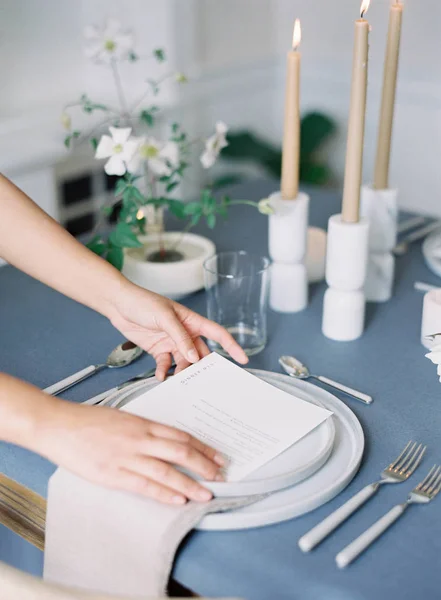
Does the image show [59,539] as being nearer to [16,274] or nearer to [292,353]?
[292,353]

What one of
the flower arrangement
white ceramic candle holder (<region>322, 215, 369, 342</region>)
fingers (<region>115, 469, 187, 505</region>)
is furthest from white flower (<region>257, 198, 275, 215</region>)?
fingers (<region>115, 469, 187, 505</region>)

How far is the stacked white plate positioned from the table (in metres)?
0.01

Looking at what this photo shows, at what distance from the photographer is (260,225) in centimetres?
173

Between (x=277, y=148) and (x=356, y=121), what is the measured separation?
2143mm

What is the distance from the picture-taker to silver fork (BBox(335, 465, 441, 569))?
775mm

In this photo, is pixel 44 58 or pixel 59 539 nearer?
pixel 59 539

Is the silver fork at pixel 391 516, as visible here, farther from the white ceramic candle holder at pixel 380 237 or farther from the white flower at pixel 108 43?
the white flower at pixel 108 43

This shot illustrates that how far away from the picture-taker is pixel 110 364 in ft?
3.80

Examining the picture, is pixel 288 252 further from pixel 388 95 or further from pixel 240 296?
pixel 388 95

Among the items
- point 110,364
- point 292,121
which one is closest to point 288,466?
point 110,364

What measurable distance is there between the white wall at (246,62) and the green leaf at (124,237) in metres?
1.04

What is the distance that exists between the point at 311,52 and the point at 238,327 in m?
2.22

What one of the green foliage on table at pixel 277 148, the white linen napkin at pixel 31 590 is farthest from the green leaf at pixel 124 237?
the green foliage on table at pixel 277 148

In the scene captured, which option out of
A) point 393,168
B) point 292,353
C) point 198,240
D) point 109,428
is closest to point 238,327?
point 292,353
